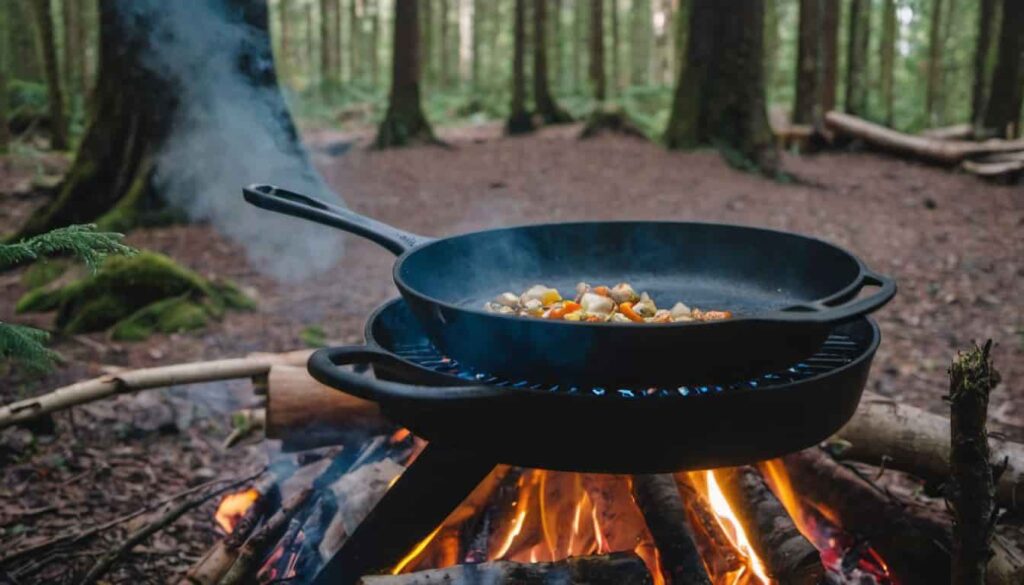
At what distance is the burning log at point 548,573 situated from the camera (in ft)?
7.20

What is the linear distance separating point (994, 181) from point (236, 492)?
35.1 ft

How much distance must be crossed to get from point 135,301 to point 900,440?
5078 mm

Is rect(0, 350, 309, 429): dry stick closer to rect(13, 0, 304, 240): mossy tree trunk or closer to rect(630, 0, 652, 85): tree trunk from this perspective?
rect(13, 0, 304, 240): mossy tree trunk

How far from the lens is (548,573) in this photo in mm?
2232

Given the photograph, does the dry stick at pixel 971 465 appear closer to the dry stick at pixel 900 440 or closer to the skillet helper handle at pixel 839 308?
the skillet helper handle at pixel 839 308

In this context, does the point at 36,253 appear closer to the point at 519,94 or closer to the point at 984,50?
the point at 519,94

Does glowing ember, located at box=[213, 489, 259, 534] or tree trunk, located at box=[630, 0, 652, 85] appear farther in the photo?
tree trunk, located at box=[630, 0, 652, 85]

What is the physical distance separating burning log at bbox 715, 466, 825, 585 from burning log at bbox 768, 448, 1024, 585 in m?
0.32

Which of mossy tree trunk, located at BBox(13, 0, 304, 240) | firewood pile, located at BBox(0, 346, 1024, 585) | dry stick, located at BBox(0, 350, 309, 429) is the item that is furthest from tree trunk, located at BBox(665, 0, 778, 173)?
dry stick, located at BBox(0, 350, 309, 429)

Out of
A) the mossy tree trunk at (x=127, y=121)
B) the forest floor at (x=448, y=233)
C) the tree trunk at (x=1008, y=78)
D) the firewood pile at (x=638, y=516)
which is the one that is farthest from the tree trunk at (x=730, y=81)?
the firewood pile at (x=638, y=516)

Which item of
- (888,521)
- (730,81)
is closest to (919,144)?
(730,81)

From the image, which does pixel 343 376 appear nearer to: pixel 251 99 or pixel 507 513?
pixel 507 513

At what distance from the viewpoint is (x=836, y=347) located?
2424 mm

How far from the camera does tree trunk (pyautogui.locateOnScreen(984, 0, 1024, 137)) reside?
1270cm
